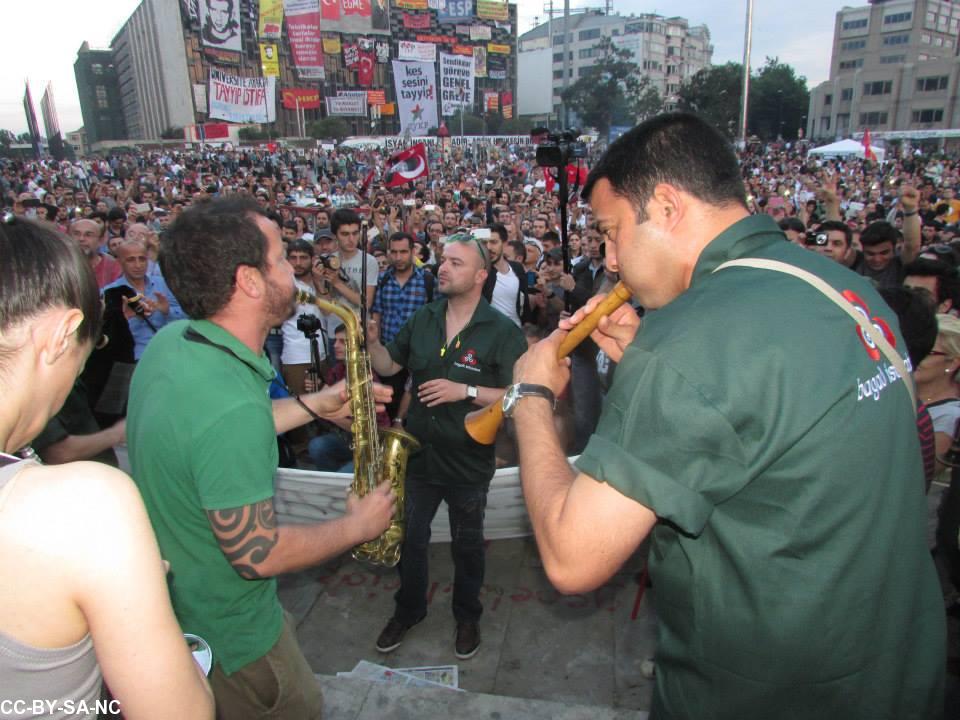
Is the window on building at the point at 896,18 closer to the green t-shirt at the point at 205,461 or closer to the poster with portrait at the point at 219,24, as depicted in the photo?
the poster with portrait at the point at 219,24

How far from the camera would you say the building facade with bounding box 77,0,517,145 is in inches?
2392

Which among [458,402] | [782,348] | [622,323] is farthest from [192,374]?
[458,402]

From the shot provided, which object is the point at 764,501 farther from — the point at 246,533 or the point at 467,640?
the point at 467,640

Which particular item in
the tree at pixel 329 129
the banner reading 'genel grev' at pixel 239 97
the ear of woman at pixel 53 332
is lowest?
the ear of woman at pixel 53 332

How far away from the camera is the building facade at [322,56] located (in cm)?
6075

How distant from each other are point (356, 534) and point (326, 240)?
6484 millimetres

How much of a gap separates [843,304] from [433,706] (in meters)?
2.61

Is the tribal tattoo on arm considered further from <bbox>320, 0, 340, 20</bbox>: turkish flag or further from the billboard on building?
the billboard on building

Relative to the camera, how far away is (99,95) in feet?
340

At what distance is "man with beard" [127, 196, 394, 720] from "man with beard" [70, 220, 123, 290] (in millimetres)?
5530

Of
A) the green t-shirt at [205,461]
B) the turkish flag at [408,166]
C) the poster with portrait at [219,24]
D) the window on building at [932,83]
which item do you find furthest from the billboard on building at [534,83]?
the green t-shirt at [205,461]

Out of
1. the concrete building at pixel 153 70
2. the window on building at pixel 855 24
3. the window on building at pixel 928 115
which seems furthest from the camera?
the window on building at pixel 855 24

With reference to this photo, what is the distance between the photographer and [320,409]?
2807 millimetres

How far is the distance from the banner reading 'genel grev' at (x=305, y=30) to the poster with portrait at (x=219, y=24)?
3.38 metres
